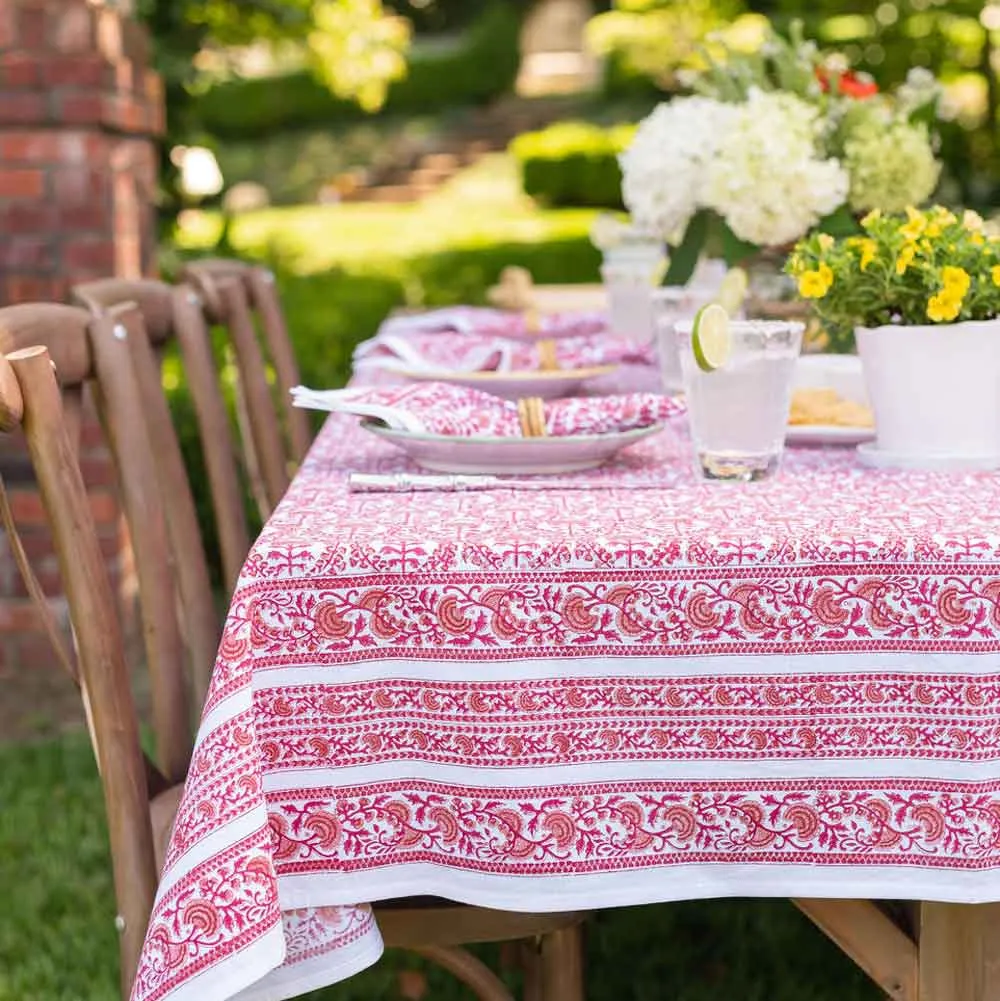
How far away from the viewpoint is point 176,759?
1.93 metres

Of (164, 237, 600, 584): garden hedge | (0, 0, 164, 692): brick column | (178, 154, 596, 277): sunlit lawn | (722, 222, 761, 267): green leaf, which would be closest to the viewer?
(722, 222, 761, 267): green leaf

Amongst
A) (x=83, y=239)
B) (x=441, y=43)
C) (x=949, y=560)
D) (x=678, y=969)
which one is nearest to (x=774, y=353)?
(x=949, y=560)

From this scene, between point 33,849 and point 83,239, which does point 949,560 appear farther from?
point 83,239

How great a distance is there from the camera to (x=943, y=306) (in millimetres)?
1642

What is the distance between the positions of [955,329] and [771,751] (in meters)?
0.56

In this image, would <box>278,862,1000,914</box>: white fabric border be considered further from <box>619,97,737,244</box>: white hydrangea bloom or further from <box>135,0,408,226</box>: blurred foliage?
<box>135,0,408,226</box>: blurred foliage

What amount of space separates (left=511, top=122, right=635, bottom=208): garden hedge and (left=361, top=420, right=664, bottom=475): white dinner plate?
626 inches

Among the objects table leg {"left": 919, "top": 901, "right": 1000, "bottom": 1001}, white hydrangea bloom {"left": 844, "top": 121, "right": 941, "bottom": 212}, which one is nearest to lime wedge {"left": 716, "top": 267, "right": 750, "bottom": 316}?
white hydrangea bloom {"left": 844, "top": 121, "right": 941, "bottom": 212}

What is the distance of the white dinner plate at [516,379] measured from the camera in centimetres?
212

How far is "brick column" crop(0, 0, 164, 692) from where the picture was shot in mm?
3691

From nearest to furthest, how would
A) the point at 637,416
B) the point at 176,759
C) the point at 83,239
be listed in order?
the point at 637,416, the point at 176,759, the point at 83,239

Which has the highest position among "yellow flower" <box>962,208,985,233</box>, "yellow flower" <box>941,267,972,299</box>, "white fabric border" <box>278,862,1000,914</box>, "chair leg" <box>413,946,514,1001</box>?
"yellow flower" <box>962,208,985,233</box>

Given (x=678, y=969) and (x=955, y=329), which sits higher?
(x=955, y=329)

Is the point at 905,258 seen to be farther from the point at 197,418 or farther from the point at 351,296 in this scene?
the point at 351,296
